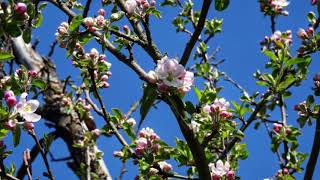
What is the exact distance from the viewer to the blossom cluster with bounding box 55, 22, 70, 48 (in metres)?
2.17

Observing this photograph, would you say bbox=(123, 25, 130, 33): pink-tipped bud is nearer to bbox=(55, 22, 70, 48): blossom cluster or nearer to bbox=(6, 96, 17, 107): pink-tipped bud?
bbox=(55, 22, 70, 48): blossom cluster

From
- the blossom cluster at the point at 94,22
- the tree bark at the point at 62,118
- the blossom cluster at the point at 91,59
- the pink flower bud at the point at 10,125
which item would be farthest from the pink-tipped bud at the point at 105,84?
the tree bark at the point at 62,118

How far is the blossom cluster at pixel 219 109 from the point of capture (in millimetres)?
2074

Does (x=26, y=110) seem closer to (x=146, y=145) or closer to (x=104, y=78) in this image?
(x=146, y=145)

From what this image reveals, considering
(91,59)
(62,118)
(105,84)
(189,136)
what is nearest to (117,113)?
(105,84)

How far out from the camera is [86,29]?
221 centimetres

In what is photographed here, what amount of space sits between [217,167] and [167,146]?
0.29 m

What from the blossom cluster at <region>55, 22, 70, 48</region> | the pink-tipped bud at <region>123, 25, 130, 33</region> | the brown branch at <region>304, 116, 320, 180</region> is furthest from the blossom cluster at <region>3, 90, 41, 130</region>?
the brown branch at <region>304, 116, 320, 180</region>

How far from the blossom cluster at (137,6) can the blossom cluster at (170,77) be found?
1.44 ft

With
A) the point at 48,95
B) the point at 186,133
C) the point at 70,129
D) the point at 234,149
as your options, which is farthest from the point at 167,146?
the point at 48,95

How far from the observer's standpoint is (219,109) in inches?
81.8

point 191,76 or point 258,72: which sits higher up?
point 258,72

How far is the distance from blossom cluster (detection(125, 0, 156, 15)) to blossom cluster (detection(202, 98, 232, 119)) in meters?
0.56

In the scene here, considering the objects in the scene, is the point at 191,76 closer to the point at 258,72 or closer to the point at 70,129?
the point at 258,72
